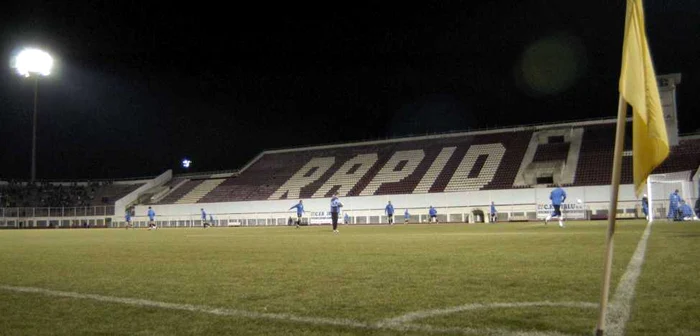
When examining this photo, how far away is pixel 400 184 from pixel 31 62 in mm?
29113

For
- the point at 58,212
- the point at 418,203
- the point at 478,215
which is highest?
the point at 418,203

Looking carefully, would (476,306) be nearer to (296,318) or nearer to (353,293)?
(353,293)

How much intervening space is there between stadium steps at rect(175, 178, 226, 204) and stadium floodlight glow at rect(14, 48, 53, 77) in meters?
16.4

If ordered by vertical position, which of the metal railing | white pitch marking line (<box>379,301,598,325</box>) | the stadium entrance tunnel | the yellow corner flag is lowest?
the stadium entrance tunnel

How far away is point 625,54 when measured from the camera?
11.1ft

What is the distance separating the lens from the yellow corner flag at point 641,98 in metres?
3.16

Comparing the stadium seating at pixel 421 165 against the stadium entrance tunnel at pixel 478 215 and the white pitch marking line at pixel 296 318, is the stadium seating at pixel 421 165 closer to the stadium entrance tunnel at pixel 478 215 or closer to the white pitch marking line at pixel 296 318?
the stadium entrance tunnel at pixel 478 215

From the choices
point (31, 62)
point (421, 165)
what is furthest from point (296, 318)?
point (31, 62)

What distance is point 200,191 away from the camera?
5128cm

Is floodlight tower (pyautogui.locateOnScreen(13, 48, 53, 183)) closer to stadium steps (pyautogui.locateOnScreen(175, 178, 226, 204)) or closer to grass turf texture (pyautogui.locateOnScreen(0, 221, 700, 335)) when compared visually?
stadium steps (pyautogui.locateOnScreen(175, 178, 226, 204))

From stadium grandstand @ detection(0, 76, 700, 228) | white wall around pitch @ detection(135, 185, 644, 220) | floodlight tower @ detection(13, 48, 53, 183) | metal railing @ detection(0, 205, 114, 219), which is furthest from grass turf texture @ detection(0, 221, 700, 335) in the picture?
metal railing @ detection(0, 205, 114, 219)

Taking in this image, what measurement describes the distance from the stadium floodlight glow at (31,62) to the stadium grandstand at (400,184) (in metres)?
8.59

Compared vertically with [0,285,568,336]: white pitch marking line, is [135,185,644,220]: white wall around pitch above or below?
above

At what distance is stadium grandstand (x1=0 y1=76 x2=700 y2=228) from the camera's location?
1335 inches
